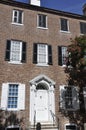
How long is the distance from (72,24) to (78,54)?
498 centimetres

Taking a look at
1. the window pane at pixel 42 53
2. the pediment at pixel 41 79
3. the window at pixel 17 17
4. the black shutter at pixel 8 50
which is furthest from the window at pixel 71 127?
the window at pixel 17 17

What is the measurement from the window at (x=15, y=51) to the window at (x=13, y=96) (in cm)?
200

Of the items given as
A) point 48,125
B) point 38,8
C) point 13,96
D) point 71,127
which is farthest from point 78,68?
point 38,8

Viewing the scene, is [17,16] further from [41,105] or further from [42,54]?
[41,105]

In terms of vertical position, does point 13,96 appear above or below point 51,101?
above

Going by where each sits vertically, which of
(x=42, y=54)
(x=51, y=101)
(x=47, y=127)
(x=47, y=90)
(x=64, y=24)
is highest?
(x=64, y=24)

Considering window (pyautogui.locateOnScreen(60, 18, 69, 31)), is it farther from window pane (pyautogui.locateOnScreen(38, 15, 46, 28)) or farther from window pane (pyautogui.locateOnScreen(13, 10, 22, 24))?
window pane (pyautogui.locateOnScreen(13, 10, 22, 24))

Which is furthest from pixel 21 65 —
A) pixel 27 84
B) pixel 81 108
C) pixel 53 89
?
pixel 81 108

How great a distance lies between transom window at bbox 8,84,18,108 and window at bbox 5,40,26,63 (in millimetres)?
2018

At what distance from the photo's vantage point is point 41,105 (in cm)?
1405

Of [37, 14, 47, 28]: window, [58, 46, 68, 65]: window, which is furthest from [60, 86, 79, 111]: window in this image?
[37, 14, 47, 28]: window

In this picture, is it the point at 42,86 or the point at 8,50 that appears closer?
the point at 8,50

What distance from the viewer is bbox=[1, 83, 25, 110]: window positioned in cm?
1289

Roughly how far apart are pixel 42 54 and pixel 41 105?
4.14m
